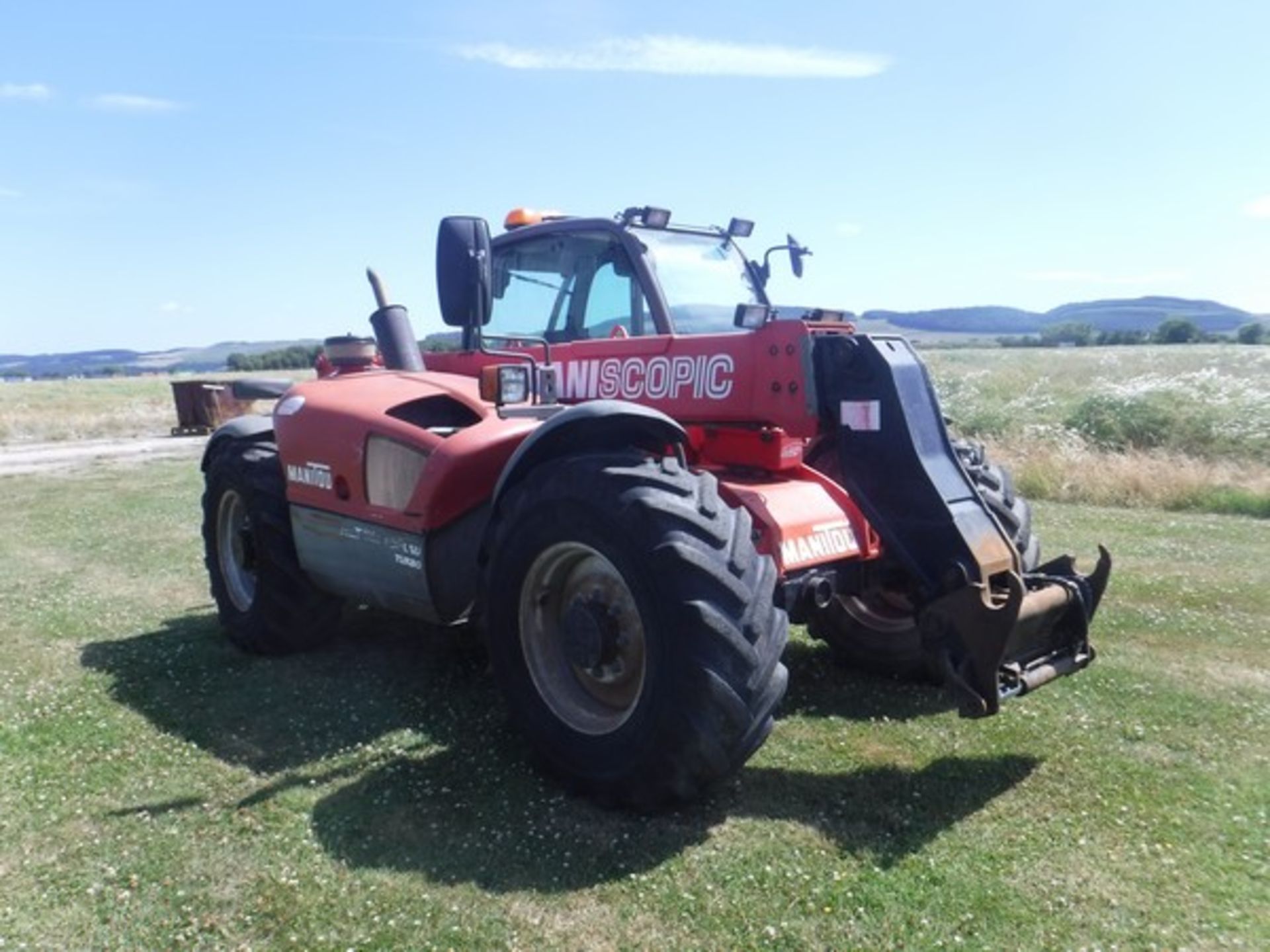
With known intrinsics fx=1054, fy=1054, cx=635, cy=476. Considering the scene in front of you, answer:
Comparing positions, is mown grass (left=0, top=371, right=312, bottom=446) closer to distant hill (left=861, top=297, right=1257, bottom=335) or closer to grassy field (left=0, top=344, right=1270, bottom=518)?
grassy field (left=0, top=344, right=1270, bottom=518)

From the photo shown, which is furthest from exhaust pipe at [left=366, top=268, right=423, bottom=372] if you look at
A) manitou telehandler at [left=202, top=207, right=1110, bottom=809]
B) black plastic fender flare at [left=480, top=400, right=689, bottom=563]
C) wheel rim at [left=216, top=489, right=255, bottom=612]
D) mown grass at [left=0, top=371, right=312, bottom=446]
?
mown grass at [left=0, top=371, right=312, bottom=446]

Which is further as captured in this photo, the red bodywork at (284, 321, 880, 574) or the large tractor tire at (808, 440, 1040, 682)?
the large tractor tire at (808, 440, 1040, 682)

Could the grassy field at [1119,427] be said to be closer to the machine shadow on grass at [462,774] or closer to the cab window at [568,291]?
the machine shadow on grass at [462,774]

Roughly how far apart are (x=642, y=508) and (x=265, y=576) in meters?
3.24

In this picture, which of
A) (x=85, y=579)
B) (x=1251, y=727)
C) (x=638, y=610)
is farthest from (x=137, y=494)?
(x=1251, y=727)

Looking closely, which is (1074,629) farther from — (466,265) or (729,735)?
(466,265)

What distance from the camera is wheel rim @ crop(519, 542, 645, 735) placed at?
13.7ft

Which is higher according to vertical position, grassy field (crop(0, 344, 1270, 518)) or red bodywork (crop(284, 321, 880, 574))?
red bodywork (crop(284, 321, 880, 574))

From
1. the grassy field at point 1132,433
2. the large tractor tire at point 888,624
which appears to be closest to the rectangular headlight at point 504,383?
the large tractor tire at point 888,624

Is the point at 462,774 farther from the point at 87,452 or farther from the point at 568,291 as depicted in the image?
the point at 87,452

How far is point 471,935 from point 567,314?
3419 millimetres

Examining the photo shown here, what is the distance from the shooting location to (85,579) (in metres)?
8.98

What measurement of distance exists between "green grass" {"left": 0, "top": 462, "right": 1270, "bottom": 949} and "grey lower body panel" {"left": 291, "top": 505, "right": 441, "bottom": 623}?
54 cm

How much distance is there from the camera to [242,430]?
6609 millimetres
